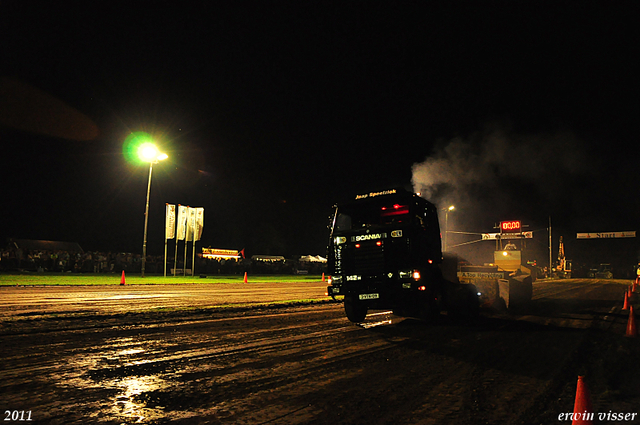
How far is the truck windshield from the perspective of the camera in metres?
10.4

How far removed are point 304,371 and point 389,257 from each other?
15.4 feet

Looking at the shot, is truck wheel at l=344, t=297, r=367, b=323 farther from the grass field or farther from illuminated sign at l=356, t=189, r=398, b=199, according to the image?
the grass field

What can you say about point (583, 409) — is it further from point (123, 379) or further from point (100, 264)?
point (100, 264)

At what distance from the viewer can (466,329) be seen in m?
10.4

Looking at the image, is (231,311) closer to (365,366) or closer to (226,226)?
(365,366)

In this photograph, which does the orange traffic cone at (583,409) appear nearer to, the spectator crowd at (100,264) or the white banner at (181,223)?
the white banner at (181,223)

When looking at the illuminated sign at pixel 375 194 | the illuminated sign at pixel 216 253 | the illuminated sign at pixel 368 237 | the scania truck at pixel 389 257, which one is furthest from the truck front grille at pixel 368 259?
the illuminated sign at pixel 216 253

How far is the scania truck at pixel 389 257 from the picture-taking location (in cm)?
995

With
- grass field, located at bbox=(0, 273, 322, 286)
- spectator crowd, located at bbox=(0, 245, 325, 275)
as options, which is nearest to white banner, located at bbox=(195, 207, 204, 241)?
spectator crowd, located at bbox=(0, 245, 325, 275)

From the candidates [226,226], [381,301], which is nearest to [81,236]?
[226,226]

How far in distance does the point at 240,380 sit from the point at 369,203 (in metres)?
6.45

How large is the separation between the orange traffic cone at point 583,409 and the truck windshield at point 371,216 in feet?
22.8

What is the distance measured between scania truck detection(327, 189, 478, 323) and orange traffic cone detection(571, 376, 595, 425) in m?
6.31

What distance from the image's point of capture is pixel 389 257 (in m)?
10.1
